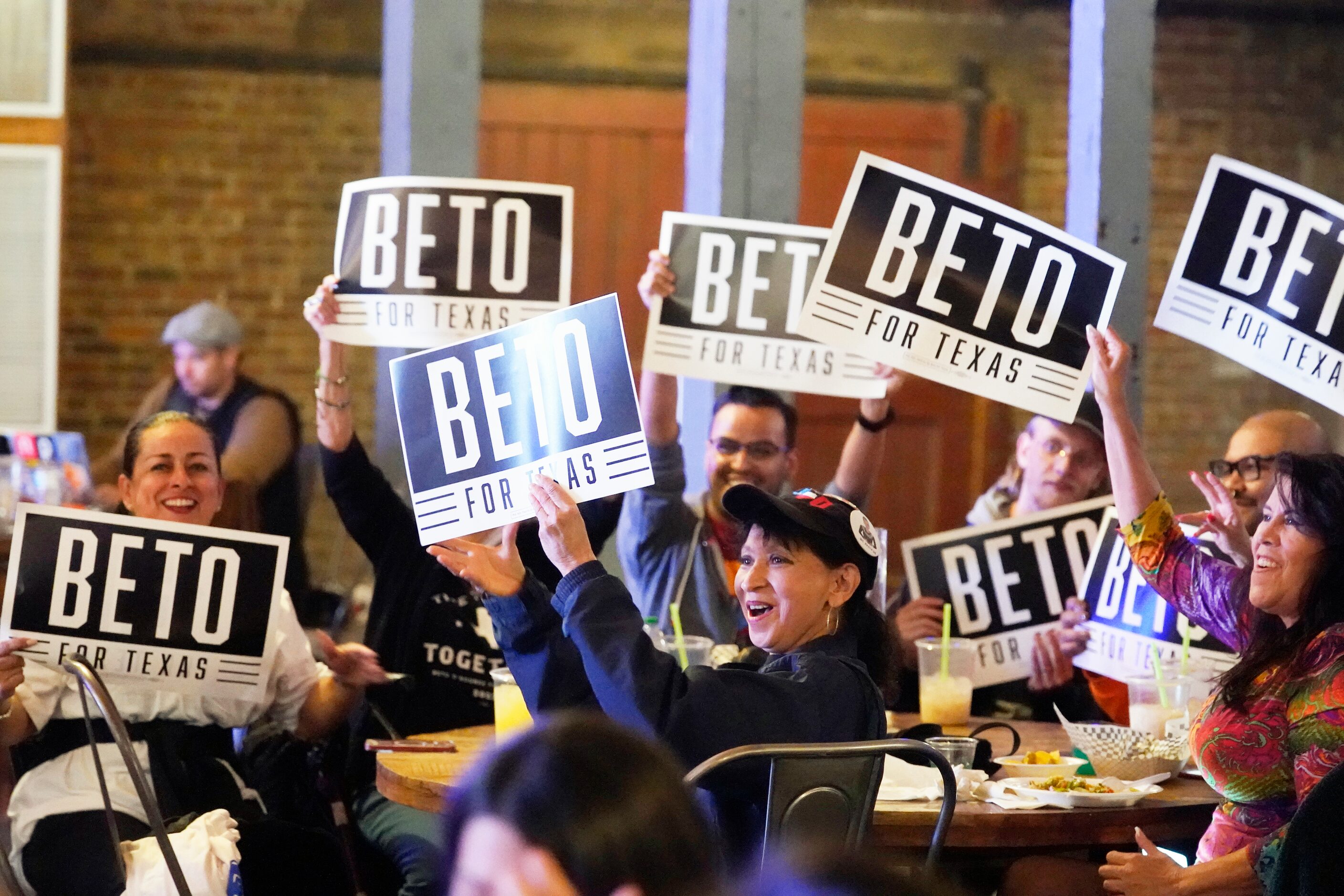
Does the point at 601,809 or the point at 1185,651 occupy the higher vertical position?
the point at 601,809

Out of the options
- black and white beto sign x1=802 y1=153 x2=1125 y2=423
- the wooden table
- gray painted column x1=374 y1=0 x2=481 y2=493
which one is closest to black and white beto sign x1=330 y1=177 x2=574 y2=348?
black and white beto sign x1=802 y1=153 x2=1125 y2=423

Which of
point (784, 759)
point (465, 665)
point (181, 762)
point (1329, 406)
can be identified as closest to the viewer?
point (784, 759)

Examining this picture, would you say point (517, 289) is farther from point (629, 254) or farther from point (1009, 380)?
point (629, 254)

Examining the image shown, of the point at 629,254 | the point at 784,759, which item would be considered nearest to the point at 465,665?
the point at 784,759

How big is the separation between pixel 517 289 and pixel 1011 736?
133 centimetres

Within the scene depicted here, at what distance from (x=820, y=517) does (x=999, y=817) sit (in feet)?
1.70

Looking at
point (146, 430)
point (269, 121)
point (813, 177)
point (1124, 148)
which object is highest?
point (269, 121)

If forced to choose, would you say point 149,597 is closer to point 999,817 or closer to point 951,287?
point 999,817

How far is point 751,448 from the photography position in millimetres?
3396

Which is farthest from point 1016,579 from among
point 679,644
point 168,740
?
point 168,740

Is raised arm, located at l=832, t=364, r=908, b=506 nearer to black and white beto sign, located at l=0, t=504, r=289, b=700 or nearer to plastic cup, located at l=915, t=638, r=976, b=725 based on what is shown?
plastic cup, located at l=915, t=638, r=976, b=725

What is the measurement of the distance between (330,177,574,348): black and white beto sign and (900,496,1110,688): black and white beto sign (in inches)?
39.5

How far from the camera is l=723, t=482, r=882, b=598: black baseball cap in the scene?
218 centimetres

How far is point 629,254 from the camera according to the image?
6473 mm
